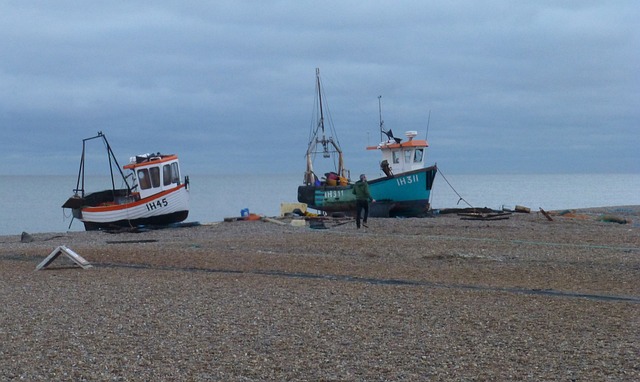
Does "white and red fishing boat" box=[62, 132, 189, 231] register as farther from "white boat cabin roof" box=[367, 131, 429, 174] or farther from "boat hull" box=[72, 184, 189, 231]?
"white boat cabin roof" box=[367, 131, 429, 174]

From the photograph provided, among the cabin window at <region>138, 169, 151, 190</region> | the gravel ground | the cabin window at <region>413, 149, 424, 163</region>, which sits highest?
the cabin window at <region>413, 149, 424, 163</region>

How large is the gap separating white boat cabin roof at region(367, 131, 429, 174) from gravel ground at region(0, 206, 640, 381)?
15870mm

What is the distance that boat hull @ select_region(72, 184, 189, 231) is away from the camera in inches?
1172

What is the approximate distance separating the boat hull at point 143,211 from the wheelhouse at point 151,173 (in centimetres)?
→ 45

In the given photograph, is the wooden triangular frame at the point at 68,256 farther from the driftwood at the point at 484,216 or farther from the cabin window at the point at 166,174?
the driftwood at the point at 484,216

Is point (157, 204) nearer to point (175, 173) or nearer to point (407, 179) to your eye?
point (175, 173)

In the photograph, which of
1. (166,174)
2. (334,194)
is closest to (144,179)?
(166,174)

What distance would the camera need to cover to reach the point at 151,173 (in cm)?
3022

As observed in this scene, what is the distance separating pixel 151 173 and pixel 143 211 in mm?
1354

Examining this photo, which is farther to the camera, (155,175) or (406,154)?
(406,154)

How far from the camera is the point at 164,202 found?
1182 inches

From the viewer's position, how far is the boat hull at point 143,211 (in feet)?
97.7

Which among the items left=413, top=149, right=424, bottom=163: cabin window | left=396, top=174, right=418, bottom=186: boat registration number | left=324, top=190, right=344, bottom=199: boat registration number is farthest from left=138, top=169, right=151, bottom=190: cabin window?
left=413, top=149, right=424, bottom=163: cabin window

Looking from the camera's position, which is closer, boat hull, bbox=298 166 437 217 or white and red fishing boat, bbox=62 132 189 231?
white and red fishing boat, bbox=62 132 189 231
